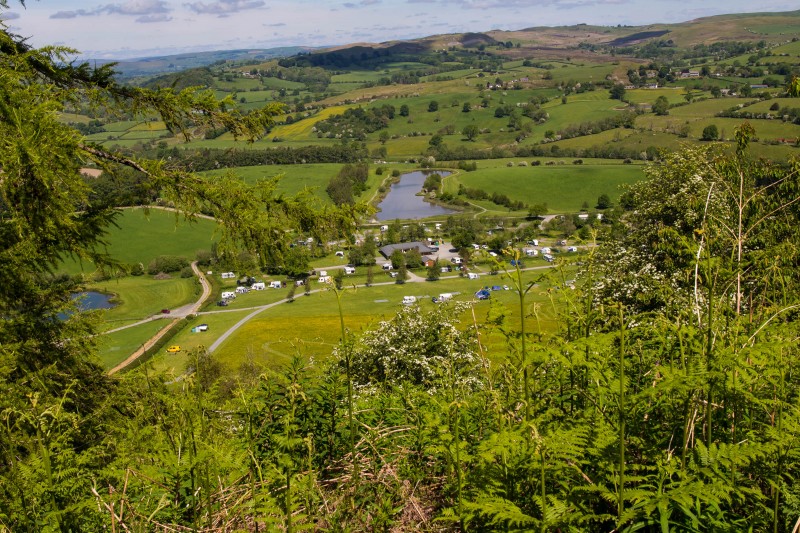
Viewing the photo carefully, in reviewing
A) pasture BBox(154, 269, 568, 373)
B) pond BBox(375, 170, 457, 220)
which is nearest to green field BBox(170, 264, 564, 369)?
pasture BBox(154, 269, 568, 373)

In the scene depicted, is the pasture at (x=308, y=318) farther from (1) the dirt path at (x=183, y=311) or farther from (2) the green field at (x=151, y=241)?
(2) the green field at (x=151, y=241)

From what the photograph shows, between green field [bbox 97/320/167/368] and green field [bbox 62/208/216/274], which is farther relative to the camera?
green field [bbox 62/208/216/274]

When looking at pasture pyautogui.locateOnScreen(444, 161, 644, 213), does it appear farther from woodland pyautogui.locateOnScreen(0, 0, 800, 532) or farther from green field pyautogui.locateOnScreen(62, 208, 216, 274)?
woodland pyautogui.locateOnScreen(0, 0, 800, 532)

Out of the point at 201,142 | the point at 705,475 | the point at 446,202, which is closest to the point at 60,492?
the point at 705,475

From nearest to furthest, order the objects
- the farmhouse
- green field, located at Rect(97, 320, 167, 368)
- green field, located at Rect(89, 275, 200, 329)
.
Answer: green field, located at Rect(97, 320, 167, 368)
green field, located at Rect(89, 275, 200, 329)
the farmhouse

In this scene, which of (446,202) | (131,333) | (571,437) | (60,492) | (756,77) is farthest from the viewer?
(756,77)

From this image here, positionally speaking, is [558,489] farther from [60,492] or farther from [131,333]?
[131,333]
